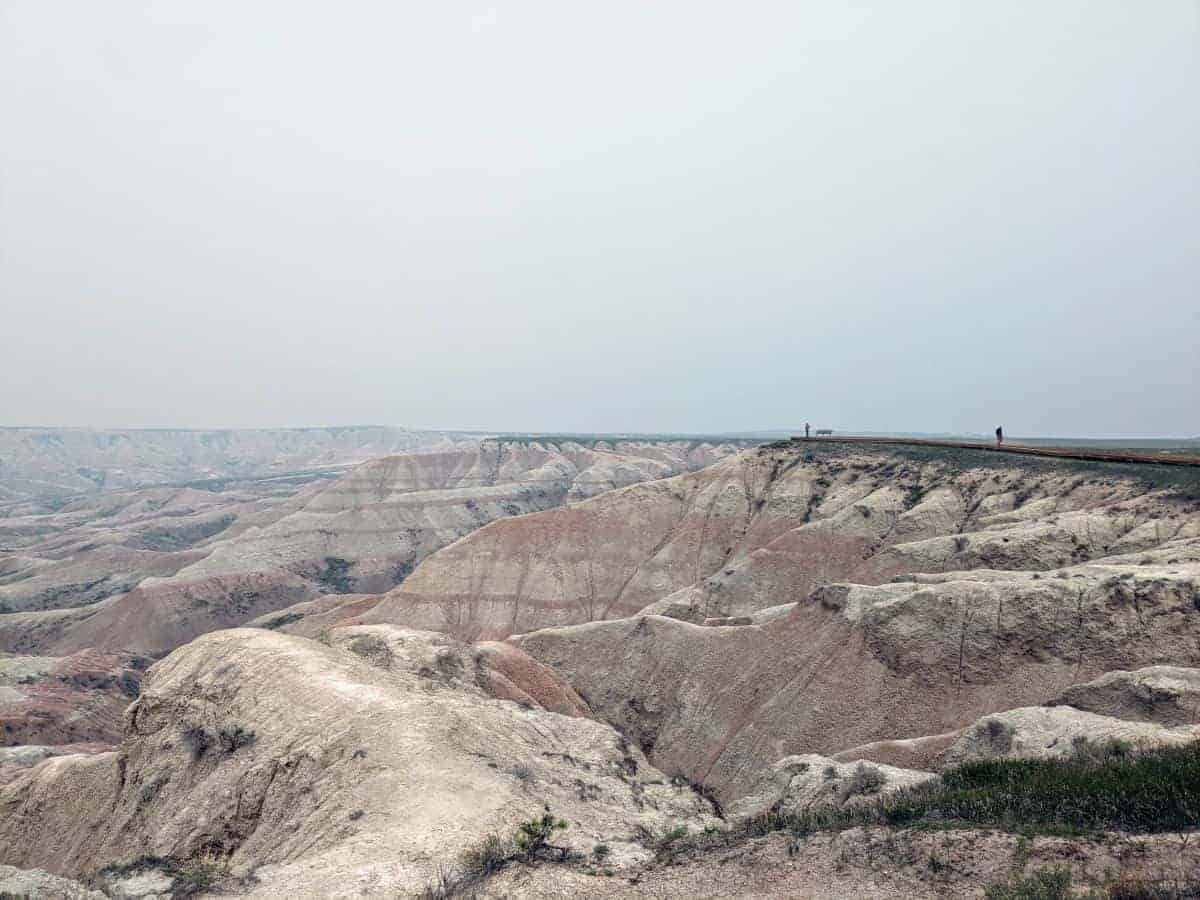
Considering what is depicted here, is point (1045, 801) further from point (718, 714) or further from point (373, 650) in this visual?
point (373, 650)

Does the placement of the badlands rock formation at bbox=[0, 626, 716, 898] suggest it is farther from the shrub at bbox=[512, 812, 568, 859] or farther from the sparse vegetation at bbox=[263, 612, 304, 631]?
the sparse vegetation at bbox=[263, 612, 304, 631]

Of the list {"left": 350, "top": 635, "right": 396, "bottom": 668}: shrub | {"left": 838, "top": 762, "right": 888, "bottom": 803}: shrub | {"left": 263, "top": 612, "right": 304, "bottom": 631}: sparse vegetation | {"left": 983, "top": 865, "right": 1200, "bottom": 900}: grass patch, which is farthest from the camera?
{"left": 263, "top": 612, "right": 304, "bottom": 631}: sparse vegetation

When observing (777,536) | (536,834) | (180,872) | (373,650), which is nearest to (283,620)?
(373,650)

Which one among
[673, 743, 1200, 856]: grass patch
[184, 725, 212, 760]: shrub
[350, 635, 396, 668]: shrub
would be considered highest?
[673, 743, 1200, 856]: grass patch

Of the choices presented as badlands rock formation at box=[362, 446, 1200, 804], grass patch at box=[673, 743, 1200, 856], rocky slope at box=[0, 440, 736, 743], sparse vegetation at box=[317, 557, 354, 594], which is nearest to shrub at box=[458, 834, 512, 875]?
grass patch at box=[673, 743, 1200, 856]

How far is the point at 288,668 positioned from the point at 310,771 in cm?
643

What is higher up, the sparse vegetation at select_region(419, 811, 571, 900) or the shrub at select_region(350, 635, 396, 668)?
the sparse vegetation at select_region(419, 811, 571, 900)

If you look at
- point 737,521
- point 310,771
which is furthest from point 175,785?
point 737,521

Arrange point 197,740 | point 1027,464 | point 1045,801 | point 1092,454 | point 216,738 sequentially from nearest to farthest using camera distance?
point 1045,801
point 216,738
point 197,740
point 1092,454
point 1027,464

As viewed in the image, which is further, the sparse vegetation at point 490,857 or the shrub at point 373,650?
the shrub at point 373,650

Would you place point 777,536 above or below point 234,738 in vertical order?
above


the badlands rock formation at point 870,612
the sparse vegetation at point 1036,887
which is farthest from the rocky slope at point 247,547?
the sparse vegetation at point 1036,887

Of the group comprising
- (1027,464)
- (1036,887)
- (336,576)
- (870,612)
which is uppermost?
(1027,464)

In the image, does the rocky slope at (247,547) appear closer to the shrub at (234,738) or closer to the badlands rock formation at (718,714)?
the badlands rock formation at (718,714)
